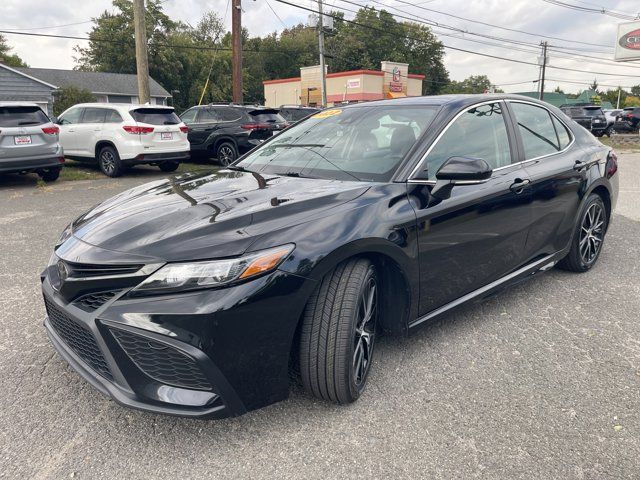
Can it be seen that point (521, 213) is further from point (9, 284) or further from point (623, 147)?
point (623, 147)

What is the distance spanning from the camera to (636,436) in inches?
92.1

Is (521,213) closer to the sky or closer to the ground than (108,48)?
closer to the ground

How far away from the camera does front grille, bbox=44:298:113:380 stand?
220 cm

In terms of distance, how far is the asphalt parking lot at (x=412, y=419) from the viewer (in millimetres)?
2156

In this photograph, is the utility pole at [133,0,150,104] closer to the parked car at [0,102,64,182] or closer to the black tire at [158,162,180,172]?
the black tire at [158,162,180,172]

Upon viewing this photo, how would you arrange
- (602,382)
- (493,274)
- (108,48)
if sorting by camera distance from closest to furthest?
(602,382)
(493,274)
(108,48)

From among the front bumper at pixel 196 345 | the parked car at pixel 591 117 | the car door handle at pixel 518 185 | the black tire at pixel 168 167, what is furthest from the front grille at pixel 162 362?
the parked car at pixel 591 117

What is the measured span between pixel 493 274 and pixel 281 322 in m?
1.75

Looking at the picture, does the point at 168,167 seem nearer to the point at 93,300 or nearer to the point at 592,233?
the point at 592,233

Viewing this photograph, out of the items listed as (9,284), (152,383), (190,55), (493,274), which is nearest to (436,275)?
(493,274)

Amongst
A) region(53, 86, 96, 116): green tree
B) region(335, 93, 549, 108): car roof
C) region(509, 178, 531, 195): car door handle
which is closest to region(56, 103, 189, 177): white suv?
region(335, 93, 549, 108): car roof

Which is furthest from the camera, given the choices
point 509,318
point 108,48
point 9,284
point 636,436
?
point 108,48

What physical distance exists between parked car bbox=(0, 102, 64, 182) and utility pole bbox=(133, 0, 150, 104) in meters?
4.34

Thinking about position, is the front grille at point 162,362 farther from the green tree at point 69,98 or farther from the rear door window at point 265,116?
the green tree at point 69,98
